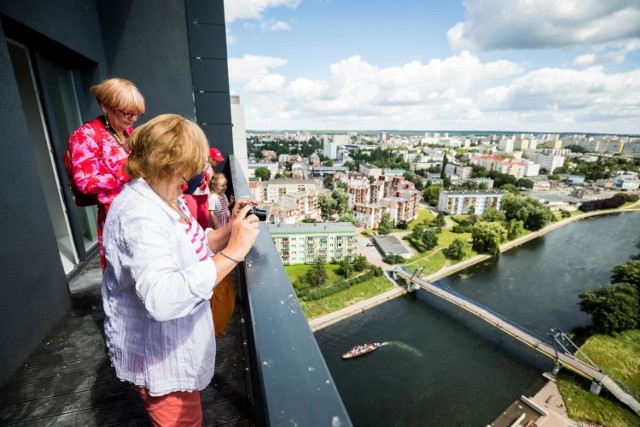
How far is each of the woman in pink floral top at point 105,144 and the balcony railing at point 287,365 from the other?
742 millimetres

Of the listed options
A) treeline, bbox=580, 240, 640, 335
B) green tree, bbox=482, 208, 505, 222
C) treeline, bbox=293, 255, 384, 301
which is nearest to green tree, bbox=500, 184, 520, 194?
green tree, bbox=482, 208, 505, 222

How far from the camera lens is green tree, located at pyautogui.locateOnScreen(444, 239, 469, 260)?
17.5 metres

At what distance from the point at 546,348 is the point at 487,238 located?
896cm

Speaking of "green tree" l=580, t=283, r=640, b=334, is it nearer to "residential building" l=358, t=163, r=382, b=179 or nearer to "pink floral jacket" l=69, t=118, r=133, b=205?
"pink floral jacket" l=69, t=118, r=133, b=205

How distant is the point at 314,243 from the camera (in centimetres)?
1608

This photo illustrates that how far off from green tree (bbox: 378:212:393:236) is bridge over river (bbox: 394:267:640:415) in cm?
657

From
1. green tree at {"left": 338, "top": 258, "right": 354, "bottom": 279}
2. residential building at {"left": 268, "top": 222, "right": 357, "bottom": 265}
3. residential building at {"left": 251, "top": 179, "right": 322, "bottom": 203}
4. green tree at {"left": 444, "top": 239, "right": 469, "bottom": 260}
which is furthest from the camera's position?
A: residential building at {"left": 251, "top": 179, "right": 322, "bottom": 203}

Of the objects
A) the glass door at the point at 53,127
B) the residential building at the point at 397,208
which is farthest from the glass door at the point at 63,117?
the residential building at the point at 397,208

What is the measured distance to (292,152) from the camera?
2569 inches

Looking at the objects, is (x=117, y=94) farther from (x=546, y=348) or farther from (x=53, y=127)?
(x=546, y=348)

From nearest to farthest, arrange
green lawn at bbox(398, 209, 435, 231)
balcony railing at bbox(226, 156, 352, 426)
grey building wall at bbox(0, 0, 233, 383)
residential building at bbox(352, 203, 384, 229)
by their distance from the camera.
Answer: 1. balcony railing at bbox(226, 156, 352, 426)
2. grey building wall at bbox(0, 0, 233, 383)
3. residential building at bbox(352, 203, 384, 229)
4. green lawn at bbox(398, 209, 435, 231)

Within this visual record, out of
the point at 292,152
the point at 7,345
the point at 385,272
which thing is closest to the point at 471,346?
the point at 385,272

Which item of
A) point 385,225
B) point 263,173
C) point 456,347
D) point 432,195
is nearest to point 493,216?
point 432,195

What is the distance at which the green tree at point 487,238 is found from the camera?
18297 millimetres
